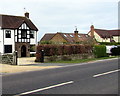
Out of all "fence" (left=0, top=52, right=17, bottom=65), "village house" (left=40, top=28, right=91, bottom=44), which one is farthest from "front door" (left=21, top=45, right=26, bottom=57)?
"village house" (left=40, top=28, right=91, bottom=44)

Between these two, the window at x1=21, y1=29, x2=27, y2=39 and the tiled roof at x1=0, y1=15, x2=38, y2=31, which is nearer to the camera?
the tiled roof at x1=0, y1=15, x2=38, y2=31

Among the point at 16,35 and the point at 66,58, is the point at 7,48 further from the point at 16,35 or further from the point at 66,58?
the point at 66,58

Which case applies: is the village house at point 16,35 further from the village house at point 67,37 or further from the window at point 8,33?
the village house at point 67,37

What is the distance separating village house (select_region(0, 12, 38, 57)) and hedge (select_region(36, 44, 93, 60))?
41.3ft

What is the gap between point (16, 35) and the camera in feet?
124

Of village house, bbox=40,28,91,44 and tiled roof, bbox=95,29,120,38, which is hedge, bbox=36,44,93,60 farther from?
tiled roof, bbox=95,29,120,38

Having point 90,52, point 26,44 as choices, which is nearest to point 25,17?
Answer: point 26,44

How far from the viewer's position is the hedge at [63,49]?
26.1 m

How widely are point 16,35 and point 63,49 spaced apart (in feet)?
43.5

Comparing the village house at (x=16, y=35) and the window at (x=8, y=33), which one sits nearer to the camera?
the village house at (x=16, y=35)

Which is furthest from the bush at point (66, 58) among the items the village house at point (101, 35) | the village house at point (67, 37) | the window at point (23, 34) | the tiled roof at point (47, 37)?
the village house at point (101, 35)

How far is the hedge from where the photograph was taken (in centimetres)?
2615

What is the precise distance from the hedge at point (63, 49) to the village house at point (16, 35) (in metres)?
12.6

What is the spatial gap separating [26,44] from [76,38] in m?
23.2
